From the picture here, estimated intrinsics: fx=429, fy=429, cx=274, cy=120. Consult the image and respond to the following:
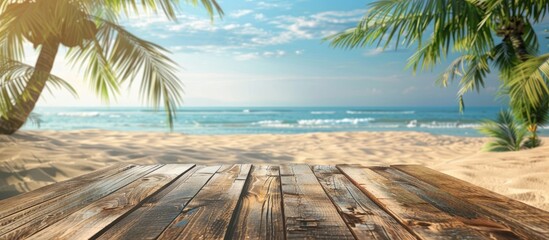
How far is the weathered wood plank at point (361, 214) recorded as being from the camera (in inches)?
42.0

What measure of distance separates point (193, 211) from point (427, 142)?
991cm

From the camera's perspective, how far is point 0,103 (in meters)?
3.92

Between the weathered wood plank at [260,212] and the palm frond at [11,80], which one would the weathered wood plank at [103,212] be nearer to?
the weathered wood plank at [260,212]

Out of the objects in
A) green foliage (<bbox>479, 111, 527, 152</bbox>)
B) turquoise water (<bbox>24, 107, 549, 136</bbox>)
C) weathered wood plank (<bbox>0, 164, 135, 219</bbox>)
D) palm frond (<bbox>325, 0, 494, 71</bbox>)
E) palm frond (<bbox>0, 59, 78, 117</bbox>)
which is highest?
palm frond (<bbox>325, 0, 494, 71</bbox>)

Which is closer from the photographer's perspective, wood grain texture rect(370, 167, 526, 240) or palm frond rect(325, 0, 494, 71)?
wood grain texture rect(370, 167, 526, 240)

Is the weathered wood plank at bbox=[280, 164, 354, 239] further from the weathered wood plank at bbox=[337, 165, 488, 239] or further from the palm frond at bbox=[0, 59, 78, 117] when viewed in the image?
the palm frond at bbox=[0, 59, 78, 117]

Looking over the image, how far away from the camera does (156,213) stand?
1270mm

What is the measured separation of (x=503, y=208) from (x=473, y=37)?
16.0 ft

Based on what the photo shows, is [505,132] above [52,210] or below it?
below

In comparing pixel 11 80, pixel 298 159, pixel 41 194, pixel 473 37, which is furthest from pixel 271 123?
pixel 41 194

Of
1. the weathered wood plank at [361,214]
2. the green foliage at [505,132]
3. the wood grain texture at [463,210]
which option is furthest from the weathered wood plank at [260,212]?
the green foliage at [505,132]

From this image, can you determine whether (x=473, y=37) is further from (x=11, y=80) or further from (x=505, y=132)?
(x=11, y=80)

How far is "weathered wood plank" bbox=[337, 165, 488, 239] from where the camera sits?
109 cm

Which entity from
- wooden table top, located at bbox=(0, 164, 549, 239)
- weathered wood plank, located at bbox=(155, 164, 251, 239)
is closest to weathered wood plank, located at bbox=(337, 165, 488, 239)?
wooden table top, located at bbox=(0, 164, 549, 239)
